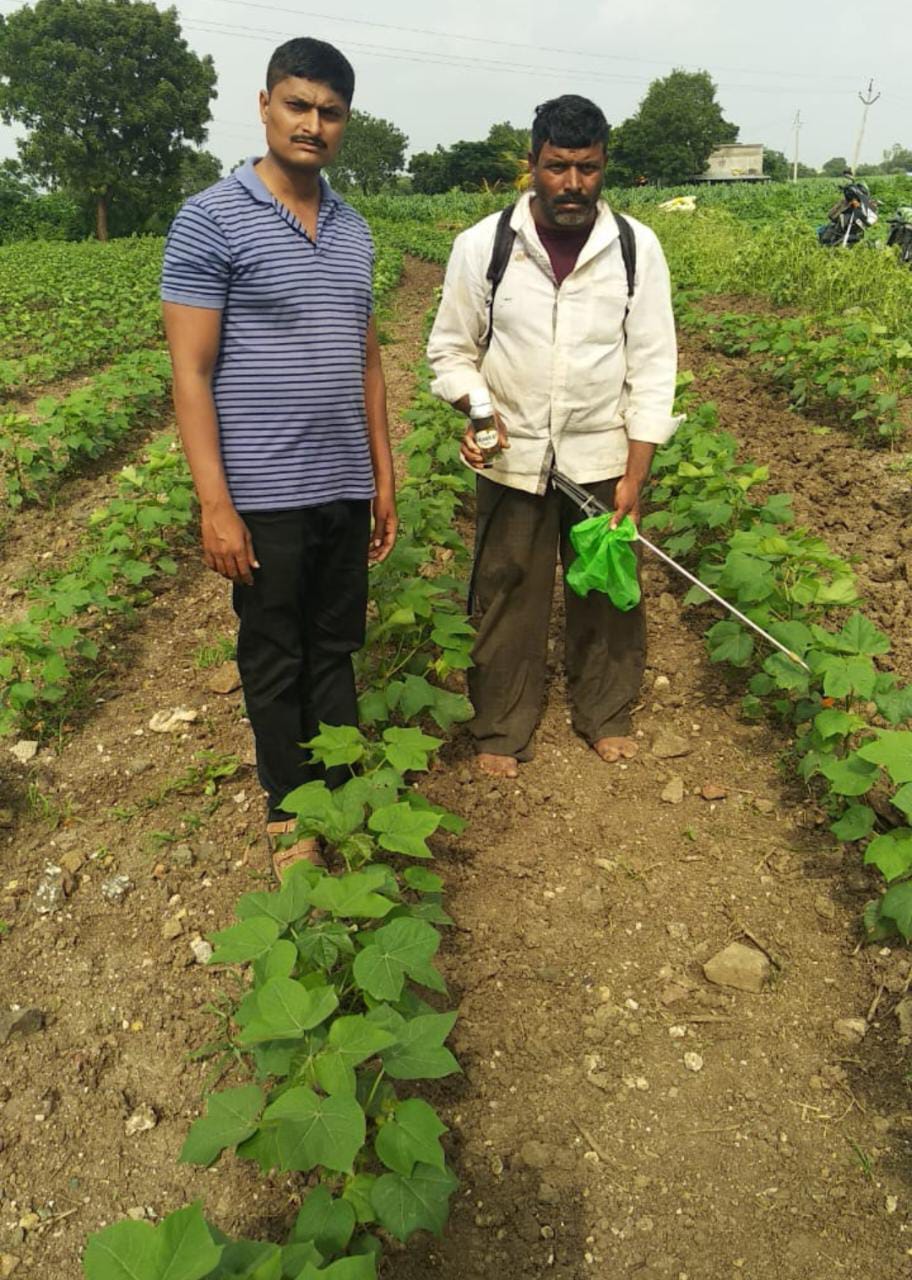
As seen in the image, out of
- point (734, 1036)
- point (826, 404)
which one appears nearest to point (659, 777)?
point (734, 1036)

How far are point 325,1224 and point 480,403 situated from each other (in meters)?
1.98

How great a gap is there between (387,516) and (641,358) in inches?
34.3

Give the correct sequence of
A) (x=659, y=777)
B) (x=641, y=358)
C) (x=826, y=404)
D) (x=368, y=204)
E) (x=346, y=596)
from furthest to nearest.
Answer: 1. (x=368, y=204)
2. (x=826, y=404)
3. (x=659, y=777)
4. (x=641, y=358)
5. (x=346, y=596)

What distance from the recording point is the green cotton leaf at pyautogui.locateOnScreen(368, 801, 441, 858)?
190cm

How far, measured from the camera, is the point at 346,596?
2.47m

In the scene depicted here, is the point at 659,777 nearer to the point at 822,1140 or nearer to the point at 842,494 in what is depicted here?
the point at 822,1140

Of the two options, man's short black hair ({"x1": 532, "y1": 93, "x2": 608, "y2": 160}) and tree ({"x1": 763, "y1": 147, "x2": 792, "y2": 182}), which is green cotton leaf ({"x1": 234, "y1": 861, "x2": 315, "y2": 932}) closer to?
man's short black hair ({"x1": 532, "y1": 93, "x2": 608, "y2": 160})

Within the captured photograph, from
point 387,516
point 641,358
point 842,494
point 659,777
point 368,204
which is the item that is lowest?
point 659,777

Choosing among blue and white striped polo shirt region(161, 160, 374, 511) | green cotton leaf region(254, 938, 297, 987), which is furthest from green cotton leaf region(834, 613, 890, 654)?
green cotton leaf region(254, 938, 297, 987)

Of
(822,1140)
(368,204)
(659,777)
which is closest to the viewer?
(822,1140)

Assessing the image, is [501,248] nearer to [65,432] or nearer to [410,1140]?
[410,1140]

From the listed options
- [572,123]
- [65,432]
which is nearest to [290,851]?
[572,123]

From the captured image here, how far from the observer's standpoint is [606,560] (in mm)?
2684

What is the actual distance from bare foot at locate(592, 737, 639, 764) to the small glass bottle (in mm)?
1123
